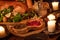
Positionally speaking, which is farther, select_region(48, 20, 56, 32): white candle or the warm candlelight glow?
the warm candlelight glow

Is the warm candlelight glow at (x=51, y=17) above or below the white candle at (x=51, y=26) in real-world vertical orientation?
above

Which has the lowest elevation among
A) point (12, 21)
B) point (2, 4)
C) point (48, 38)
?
point (48, 38)

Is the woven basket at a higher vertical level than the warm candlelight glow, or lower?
lower

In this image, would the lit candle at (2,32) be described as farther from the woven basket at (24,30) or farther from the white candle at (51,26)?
the white candle at (51,26)

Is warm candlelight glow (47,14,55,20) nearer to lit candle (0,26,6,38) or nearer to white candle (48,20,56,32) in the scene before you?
white candle (48,20,56,32)

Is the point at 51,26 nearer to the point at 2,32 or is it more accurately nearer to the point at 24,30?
the point at 24,30

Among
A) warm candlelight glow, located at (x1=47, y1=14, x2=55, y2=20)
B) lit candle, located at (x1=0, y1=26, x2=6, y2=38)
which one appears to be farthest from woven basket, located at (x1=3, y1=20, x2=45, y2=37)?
warm candlelight glow, located at (x1=47, y1=14, x2=55, y2=20)

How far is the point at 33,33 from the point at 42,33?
0.07 metres

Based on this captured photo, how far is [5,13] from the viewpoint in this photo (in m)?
1.59

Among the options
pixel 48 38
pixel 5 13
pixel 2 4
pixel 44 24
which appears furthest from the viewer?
pixel 2 4

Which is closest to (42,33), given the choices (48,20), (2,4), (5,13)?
(48,20)

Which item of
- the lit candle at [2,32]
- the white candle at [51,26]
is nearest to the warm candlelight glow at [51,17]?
the white candle at [51,26]

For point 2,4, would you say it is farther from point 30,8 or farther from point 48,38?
point 48,38

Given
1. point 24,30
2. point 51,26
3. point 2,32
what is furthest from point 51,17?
point 2,32
